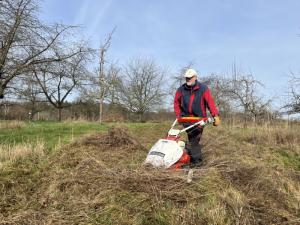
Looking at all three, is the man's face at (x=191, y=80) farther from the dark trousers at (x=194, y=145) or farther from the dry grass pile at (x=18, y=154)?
the dry grass pile at (x=18, y=154)

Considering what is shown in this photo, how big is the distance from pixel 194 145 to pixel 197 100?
82 centimetres

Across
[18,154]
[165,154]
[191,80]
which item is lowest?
[18,154]

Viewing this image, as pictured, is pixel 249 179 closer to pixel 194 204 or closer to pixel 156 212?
pixel 194 204

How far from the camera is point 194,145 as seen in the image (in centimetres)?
649

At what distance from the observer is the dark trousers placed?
638 centimetres

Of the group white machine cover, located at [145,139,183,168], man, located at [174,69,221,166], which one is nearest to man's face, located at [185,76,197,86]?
man, located at [174,69,221,166]

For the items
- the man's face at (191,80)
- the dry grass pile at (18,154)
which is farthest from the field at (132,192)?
the man's face at (191,80)

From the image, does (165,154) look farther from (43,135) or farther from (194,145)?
(43,135)

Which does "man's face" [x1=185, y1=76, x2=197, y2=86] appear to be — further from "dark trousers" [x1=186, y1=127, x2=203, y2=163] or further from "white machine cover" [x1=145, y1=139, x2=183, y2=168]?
"white machine cover" [x1=145, y1=139, x2=183, y2=168]

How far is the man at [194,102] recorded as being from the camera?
6.29m

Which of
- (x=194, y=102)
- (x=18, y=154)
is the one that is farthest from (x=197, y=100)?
(x=18, y=154)

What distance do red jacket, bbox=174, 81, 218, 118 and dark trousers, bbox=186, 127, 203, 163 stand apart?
29 cm

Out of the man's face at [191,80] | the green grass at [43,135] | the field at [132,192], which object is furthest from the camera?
the green grass at [43,135]

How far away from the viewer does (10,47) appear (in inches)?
356
